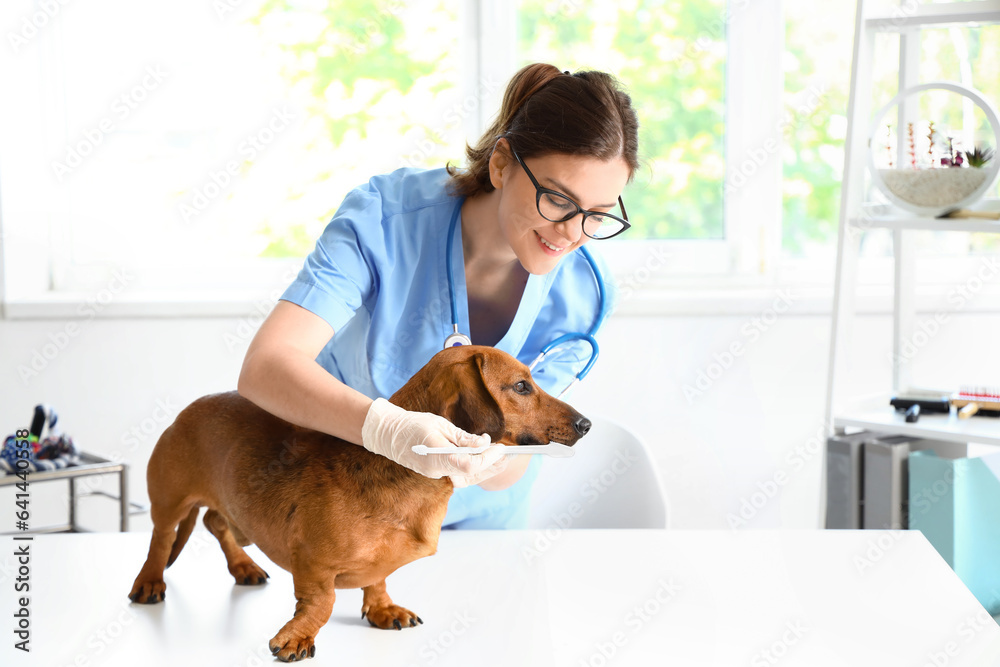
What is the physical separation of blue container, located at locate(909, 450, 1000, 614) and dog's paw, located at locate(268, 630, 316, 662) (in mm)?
1459

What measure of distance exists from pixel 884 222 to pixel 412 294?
1.13 meters

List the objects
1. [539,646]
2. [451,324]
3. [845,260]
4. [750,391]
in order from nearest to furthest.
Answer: [539,646] < [451,324] < [845,260] < [750,391]

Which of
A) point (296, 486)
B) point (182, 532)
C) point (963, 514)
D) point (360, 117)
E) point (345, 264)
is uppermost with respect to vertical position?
point (360, 117)

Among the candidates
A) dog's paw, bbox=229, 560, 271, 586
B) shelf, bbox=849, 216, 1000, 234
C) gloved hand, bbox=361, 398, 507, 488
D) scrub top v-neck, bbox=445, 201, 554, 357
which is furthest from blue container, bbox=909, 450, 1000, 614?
dog's paw, bbox=229, 560, 271, 586

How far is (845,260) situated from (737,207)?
70cm

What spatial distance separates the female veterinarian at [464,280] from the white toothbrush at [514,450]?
15 millimetres

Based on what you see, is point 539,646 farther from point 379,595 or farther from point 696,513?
point 696,513

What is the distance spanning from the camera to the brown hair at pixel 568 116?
1.12 m

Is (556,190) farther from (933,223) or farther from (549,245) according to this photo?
(933,223)

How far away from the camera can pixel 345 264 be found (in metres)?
1.19

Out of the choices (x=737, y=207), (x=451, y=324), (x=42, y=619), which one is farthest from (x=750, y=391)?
(x=42, y=619)

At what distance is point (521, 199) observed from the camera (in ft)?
3.79

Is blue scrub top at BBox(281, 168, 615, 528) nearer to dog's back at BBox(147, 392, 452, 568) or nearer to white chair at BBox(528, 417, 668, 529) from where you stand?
dog's back at BBox(147, 392, 452, 568)

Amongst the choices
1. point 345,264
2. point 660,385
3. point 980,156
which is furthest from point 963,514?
point 345,264
